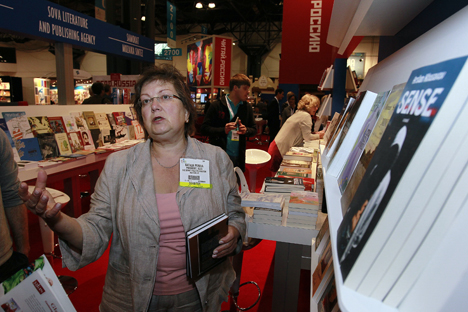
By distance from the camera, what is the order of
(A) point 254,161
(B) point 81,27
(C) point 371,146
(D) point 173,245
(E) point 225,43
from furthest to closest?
(E) point 225,43
(A) point 254,161
(B) point 81,27
(D) point 173,245
(C) point 371,146

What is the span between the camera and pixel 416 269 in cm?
44

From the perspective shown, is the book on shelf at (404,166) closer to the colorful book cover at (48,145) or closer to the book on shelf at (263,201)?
the book on shelf at (263,201)

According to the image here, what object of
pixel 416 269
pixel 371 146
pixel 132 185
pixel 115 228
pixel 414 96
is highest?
pixel 414 96

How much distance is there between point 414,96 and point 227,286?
57.1 inches

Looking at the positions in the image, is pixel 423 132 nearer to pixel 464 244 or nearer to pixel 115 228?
pixel 464 244

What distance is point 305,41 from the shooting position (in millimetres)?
4426

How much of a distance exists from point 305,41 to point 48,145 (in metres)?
3.69

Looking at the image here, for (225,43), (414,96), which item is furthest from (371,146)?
(225,43)

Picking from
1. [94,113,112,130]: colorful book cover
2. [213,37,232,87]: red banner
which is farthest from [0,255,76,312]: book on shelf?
[213,37,232,87]: red banner

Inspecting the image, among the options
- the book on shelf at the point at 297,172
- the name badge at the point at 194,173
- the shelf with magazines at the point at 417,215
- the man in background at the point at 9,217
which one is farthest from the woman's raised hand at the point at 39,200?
the book on shelf at the point at 297,172

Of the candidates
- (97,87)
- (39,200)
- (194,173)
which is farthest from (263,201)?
(97,87)

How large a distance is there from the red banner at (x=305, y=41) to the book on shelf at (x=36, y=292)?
158 inches

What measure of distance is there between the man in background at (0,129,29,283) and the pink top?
68 centimetres

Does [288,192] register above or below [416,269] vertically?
below
